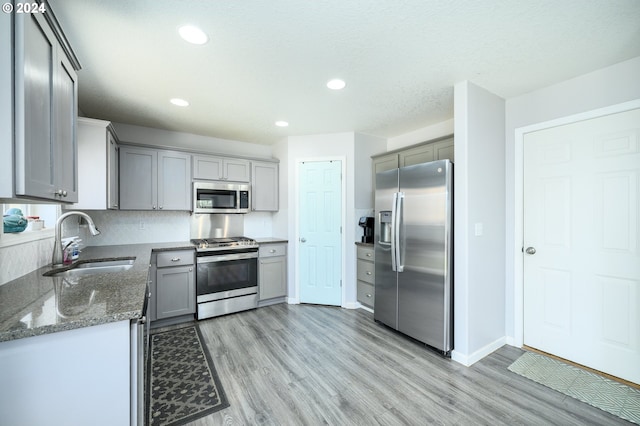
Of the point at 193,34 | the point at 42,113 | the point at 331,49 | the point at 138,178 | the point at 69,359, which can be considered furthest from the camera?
the point at 138,178

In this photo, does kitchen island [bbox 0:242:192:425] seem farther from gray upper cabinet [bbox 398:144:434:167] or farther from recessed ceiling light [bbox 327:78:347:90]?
gray upper cabinet [bbox 398:144:434:167]

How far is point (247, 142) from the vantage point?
4312 millimetres

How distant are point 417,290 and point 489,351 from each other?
2.73ft

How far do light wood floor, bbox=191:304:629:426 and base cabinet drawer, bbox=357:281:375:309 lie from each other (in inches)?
22.8

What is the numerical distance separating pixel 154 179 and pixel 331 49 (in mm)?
2711

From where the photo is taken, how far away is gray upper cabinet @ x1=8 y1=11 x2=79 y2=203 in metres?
0.97

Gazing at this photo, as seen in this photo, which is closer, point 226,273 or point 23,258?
point 23,258

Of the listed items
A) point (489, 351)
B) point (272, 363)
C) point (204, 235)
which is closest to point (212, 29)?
point (272, 363)

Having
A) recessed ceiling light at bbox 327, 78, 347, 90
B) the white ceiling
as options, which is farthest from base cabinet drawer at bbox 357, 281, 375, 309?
recessed ceiling light at bbox 327, 78, 347, 90

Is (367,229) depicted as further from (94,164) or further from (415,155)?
(94,164)

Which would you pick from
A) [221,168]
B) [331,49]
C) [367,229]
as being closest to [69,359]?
[331,49]

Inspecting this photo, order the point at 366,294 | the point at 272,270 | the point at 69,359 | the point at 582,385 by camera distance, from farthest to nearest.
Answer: the point at 272,270 < the point at 366,294 < the point at 582,385 < the point at 69,359

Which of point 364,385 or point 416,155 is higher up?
point 416,155

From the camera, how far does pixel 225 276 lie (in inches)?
135
